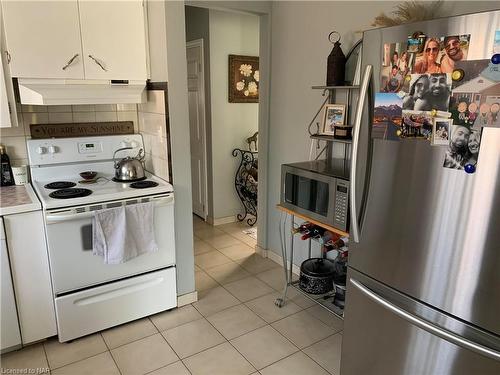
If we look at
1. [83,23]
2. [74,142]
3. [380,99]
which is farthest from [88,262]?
[380,99]

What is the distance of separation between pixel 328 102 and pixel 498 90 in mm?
1527

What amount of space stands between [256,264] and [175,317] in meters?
1.03

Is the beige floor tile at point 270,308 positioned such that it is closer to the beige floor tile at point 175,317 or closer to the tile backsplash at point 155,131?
the beige floor tile at point 175,317

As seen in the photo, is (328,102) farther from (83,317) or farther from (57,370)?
(57,370)

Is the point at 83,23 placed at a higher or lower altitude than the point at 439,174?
→ higher

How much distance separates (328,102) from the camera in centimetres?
267

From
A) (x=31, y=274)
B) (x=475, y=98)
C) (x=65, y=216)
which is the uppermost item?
(x=475, y=98)

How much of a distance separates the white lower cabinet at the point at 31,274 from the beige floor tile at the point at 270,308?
52.2 inches

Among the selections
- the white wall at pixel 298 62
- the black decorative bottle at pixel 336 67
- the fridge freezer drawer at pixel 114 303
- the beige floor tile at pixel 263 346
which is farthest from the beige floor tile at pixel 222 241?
the black decorative bottle at pixel 336 67

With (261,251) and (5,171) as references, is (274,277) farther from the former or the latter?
(5,171)

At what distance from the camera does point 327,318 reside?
266cm

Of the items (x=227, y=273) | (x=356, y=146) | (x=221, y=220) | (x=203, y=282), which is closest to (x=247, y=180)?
(x=221, y=220)

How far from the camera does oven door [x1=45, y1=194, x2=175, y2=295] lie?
2.18 meters

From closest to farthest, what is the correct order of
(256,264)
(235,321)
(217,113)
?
(235,321)
(256,264)
(217,113)
